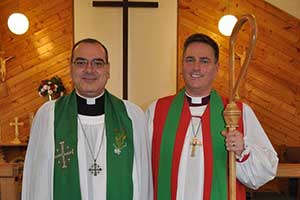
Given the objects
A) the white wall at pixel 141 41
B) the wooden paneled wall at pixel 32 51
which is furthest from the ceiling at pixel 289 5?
the wooden paneled wall at pixel 32 51

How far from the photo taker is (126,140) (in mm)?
2584

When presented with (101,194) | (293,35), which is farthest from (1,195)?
(293,35)

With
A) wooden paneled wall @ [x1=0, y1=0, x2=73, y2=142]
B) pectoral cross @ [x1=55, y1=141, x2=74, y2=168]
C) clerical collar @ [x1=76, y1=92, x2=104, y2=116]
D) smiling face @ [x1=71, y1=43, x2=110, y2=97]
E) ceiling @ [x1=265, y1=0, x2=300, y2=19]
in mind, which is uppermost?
ceiling @ [x1=265, y1=0, x2=300, y2=19]

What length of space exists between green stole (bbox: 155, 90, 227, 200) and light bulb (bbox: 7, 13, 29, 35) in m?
4.46

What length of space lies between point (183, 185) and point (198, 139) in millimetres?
266

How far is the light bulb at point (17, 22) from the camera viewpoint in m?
6.48

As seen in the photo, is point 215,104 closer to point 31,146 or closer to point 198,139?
point 198,139

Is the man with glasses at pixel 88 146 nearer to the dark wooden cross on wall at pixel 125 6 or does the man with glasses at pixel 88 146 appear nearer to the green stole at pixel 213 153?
the green stole at pixel 213 153

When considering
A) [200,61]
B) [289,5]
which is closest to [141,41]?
[289,5]

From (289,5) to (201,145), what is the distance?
4.95 meters

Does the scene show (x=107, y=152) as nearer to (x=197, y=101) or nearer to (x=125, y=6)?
(x=197, y=101)

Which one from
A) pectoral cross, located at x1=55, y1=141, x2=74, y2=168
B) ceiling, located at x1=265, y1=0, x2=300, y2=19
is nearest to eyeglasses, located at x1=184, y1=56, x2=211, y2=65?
pectoral cross, located at x1=55, y1=141, x2=74, y2=168

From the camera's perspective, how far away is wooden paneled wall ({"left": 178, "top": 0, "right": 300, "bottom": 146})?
680 centimetres

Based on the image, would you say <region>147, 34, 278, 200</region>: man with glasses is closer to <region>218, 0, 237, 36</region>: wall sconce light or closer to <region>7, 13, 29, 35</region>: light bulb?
<region>218, 0, 237, 36</region>: wall sconce light
